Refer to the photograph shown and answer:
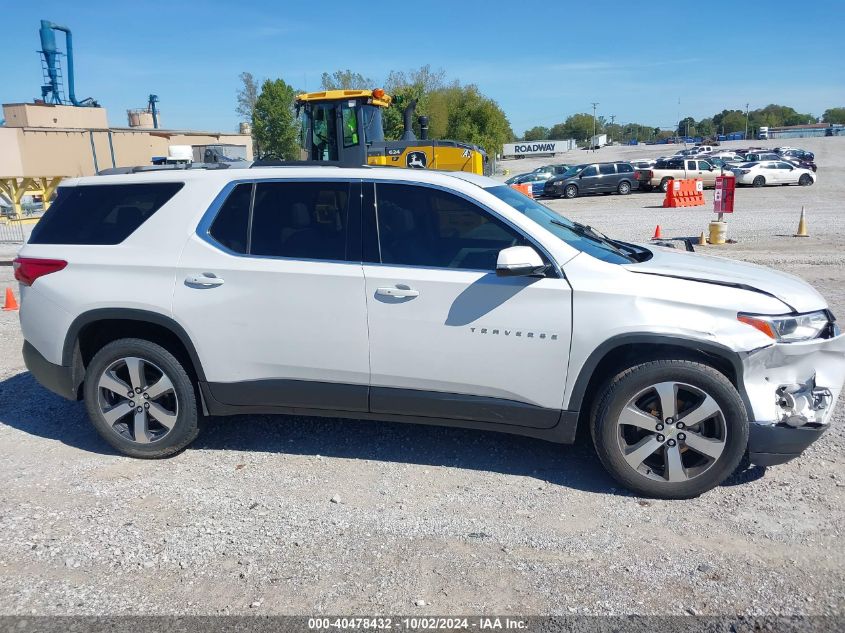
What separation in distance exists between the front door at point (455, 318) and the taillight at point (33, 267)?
2160 mm

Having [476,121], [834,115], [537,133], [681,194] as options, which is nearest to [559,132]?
[537,133]

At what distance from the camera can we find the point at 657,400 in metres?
3.88

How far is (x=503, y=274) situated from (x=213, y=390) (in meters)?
2.05

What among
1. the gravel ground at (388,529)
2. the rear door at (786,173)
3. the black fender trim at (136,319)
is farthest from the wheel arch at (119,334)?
the rear door at (786,173)

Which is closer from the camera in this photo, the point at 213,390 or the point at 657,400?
the point at 657,400

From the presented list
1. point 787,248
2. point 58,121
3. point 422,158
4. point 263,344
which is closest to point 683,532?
point 263,344

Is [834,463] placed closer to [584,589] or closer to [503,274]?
[584,589]

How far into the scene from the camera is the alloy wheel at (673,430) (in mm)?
3812

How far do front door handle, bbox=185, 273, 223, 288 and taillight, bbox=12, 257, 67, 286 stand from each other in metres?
0.96

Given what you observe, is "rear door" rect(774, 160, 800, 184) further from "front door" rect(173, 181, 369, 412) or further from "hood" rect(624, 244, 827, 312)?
"front door" rect(173, 181, 369, 412)

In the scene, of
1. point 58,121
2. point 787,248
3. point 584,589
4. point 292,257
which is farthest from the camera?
point 58,121

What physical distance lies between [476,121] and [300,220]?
186ft

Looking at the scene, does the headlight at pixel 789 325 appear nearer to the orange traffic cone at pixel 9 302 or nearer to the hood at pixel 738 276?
the hood at pixel 738 276

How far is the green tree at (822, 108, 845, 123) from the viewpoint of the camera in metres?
166
